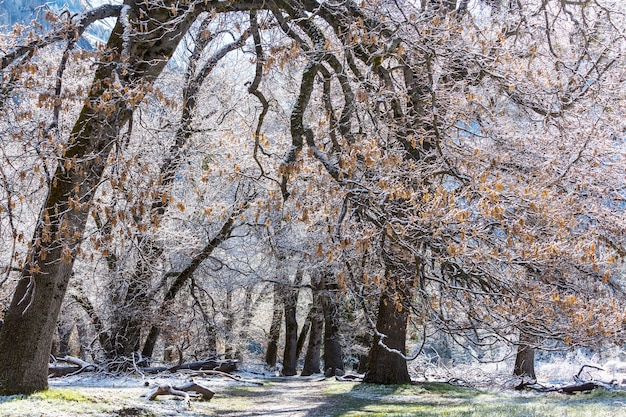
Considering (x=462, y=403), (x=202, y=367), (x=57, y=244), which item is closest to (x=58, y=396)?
(x=57, y=244)

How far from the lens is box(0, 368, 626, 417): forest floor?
830 cm

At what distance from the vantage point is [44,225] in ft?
22.2

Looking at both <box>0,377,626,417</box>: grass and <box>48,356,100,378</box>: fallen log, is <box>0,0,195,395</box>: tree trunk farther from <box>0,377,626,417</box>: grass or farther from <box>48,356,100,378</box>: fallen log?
<box>48,356,100,378</box>: fallen log

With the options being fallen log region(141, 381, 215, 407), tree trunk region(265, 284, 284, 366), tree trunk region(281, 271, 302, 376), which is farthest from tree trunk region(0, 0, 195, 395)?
tree trunk region(265, 284, 284, 366)

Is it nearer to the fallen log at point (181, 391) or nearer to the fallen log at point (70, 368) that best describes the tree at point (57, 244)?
the fallen log at point (181, 391)

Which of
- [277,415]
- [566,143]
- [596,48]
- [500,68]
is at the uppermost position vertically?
[596,48]

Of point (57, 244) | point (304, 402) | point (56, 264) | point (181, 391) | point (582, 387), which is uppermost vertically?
point (57, 244)

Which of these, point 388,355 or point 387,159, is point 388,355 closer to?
point 388,355

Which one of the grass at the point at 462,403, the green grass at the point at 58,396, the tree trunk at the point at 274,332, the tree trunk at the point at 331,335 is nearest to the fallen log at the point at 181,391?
the green grass at the point at 58,396

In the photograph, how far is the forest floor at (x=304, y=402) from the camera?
8305 millimetres

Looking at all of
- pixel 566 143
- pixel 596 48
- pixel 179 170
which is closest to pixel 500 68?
pixel 566 143

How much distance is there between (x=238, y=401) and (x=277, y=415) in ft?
7.67

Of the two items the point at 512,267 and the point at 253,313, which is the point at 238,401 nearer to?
the point at 512,267

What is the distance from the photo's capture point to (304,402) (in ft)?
41.0
